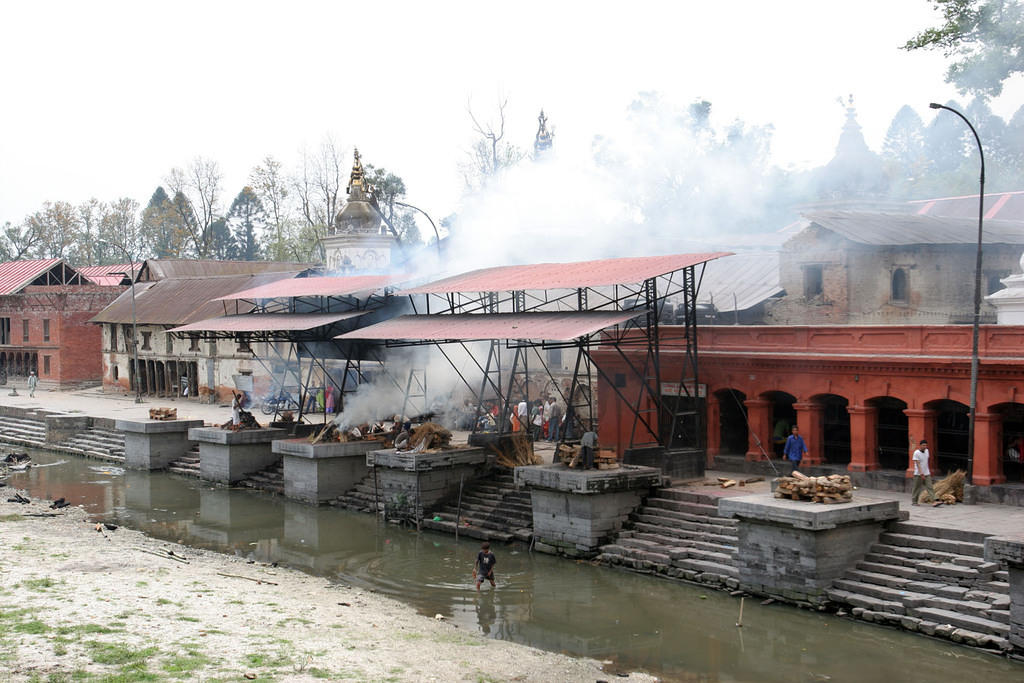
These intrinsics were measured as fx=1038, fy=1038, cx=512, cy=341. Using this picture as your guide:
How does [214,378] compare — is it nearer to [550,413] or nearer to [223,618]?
[550,413]

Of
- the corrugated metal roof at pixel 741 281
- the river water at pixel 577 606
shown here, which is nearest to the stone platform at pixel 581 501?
the river water at pixel 577 606

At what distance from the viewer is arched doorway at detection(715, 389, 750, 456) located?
2436 centimetres

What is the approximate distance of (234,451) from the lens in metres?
30.4

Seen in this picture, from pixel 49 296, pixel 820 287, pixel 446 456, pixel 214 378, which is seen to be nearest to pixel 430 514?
pixel 446 456

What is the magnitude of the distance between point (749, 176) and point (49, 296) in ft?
126

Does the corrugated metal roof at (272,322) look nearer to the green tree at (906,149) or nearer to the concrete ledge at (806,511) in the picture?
the concrete ledge at (806,511)

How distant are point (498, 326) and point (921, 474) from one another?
958 centimetres

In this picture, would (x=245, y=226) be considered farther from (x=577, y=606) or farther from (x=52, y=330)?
(x=577, y=606)

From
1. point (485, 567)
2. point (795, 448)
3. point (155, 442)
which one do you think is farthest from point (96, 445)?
point (795, 448)

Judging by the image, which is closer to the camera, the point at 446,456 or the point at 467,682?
the point at 467,682

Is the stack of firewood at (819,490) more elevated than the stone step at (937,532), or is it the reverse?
the stack of firewood at (819,490)

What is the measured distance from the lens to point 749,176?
4994cm

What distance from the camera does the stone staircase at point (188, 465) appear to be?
33031mm

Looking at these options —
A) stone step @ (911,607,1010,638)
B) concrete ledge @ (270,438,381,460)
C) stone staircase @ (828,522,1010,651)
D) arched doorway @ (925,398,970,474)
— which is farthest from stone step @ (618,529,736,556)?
concrete ledge @ (270,438,381,460)
